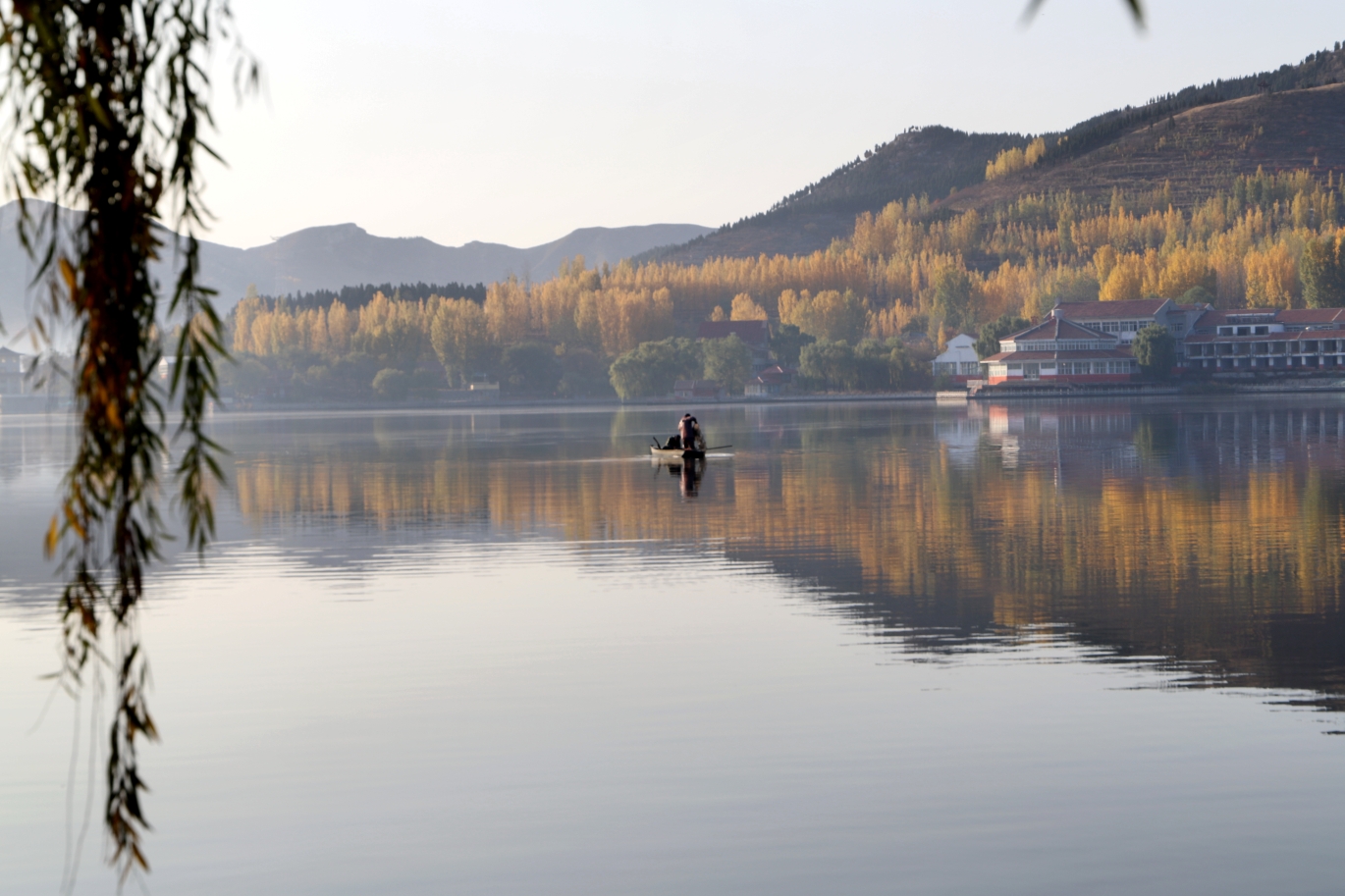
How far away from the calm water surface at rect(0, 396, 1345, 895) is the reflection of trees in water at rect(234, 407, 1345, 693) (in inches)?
6.8

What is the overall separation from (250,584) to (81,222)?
855 inches

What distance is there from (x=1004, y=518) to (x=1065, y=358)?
430 ft

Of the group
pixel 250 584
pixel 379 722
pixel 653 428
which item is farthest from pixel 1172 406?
pixel 379 722

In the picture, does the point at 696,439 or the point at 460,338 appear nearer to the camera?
the point at 696,439

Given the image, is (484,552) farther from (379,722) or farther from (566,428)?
(566,428)

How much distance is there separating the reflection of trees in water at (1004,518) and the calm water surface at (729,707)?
172 mm

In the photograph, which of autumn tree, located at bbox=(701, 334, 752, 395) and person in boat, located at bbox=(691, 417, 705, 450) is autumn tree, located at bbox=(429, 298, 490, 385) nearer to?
autumn tree, located at bbox=(701, 334, 752, 395)

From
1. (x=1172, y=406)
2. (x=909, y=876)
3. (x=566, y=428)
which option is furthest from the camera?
(x=1172, y=406)

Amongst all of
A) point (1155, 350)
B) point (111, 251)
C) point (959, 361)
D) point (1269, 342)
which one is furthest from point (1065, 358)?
point (111, 251)

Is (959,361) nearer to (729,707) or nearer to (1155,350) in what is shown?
(1155,350)

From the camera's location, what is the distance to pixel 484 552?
98.1ft

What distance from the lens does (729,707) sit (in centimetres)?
1535

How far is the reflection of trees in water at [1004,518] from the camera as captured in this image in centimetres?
2017

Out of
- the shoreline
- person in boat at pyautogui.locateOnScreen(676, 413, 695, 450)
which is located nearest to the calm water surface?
person in boat at pyautogui.locateOnScreen(676, 413, 695, 450)
